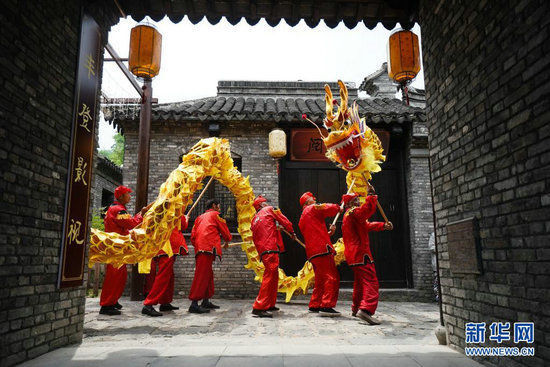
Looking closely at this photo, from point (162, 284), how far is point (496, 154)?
15.7 feet

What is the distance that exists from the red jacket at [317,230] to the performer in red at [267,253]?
455mm

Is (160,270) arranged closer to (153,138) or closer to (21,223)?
(21,223)

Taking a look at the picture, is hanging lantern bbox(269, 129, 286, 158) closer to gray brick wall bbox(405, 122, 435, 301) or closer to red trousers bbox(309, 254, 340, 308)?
red trousers bbox(309, 254, 340, 308)

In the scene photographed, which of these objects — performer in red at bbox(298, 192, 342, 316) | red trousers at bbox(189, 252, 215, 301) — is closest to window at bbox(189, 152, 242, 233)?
red trousers at bbox(189, 252, 215, 301)

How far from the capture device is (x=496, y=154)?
2.88m

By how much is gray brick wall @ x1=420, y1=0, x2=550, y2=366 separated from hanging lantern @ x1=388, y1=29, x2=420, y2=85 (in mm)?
762

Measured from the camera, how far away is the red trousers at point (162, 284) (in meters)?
5.59

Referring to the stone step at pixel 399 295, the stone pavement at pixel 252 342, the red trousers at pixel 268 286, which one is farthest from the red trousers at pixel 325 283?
the stone step at pixel 399 295

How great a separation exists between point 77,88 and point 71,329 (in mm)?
2428

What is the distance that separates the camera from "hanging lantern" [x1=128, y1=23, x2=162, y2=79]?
5047mm

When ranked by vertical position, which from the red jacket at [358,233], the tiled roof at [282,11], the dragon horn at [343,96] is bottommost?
the red jacket at [358,233]

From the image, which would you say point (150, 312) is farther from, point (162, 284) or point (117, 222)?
point (117, 222)

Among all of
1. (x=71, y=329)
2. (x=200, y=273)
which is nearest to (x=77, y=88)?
(x=71, y=329)

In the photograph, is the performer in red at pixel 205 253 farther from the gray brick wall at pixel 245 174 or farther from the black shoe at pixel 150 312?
the gray brick wall at pixel 245 174
